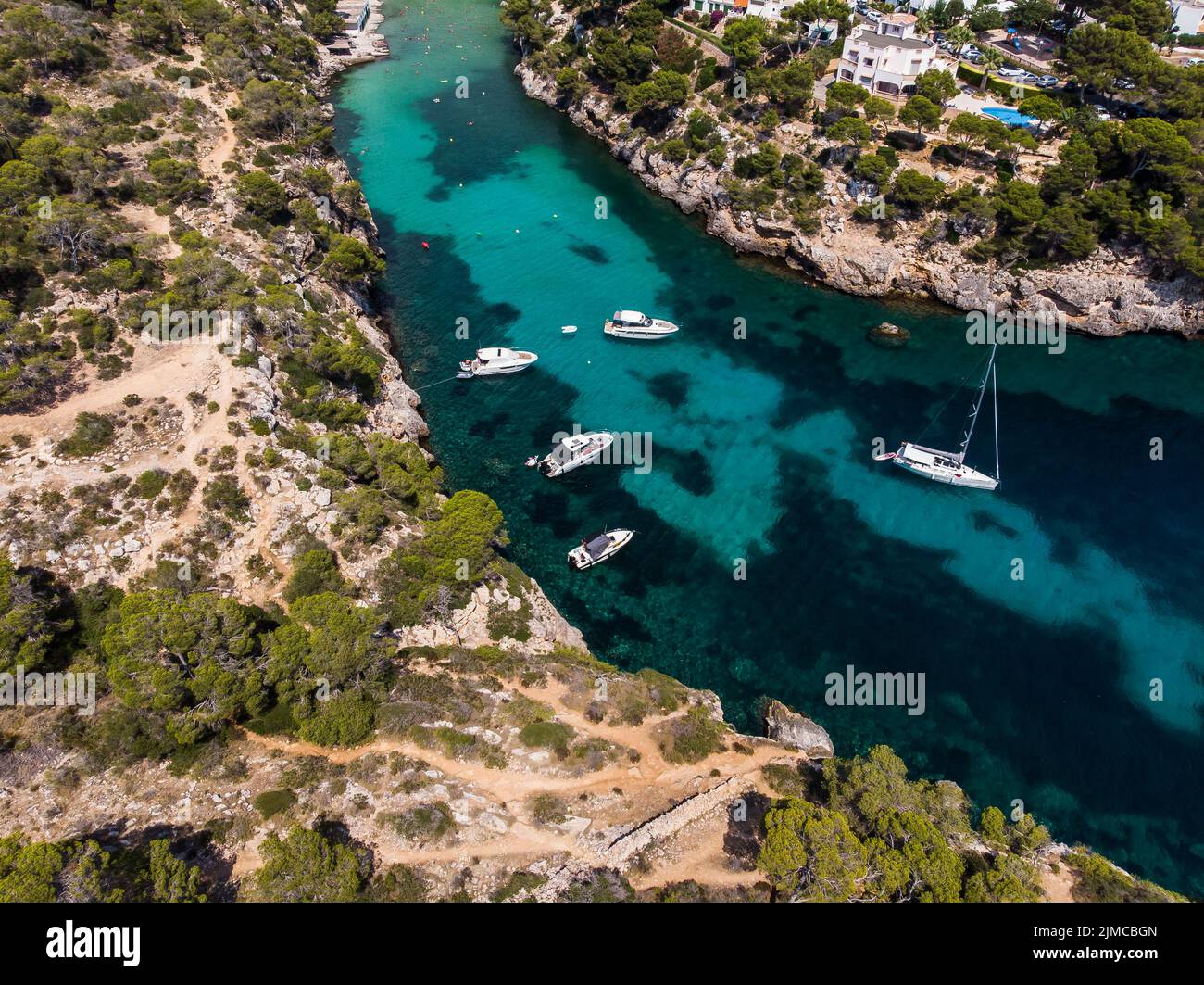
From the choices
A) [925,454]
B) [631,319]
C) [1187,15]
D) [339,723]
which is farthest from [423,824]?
[1187,15]

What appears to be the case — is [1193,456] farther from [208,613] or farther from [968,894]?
[208,613]

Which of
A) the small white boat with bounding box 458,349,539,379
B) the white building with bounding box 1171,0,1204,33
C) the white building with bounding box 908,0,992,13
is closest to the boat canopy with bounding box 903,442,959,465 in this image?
the small white boat with bounding box 458,349,539,379

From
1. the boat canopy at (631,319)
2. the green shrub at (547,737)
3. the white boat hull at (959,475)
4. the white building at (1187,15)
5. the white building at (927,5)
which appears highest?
the white building at (1187,15)

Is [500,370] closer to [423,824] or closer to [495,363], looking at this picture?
[495,363]

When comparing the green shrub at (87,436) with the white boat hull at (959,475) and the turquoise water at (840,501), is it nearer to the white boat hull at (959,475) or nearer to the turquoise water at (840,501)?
the turquoise water at (840,501)

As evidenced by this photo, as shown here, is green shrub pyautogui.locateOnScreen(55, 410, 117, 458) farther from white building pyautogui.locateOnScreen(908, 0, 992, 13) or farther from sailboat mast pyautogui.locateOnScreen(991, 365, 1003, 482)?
white building pyautogui.locateOnScreen(908, 0, 992, 13)

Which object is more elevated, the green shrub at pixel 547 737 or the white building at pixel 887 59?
the white building at pixel 887 59

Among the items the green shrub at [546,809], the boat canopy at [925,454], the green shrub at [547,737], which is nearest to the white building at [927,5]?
the boat canopy at [925,454]
